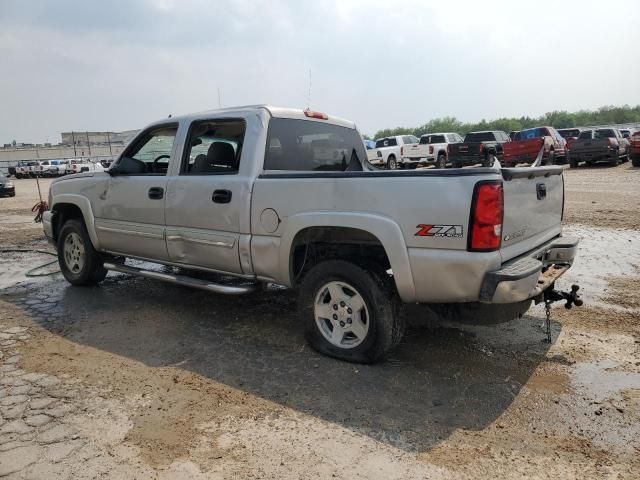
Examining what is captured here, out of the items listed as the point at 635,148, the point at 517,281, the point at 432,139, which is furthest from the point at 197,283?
the point at 432,139

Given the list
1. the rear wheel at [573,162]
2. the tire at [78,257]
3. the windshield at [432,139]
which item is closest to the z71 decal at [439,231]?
the tire at [78,257]

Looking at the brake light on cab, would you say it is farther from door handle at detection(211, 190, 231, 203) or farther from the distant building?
the distant building

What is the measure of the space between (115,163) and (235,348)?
2.65 m

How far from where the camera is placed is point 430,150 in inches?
1032

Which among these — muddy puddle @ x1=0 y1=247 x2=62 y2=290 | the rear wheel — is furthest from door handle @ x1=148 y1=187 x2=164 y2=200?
the rear wheel

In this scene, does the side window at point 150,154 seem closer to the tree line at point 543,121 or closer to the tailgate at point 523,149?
the tailgate at point 523,149

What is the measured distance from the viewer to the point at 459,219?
10.4 ft

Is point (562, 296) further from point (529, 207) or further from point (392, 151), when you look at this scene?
point (392, 151)

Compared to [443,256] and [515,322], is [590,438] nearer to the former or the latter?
[443,256]

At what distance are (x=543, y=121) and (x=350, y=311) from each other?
98.0 meters

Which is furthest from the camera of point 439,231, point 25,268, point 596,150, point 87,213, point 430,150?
point 430,150

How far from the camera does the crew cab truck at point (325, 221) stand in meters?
3.23

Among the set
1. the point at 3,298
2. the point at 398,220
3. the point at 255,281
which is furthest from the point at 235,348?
the point at 3,298

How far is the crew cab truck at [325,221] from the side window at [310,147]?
0.6 inches
